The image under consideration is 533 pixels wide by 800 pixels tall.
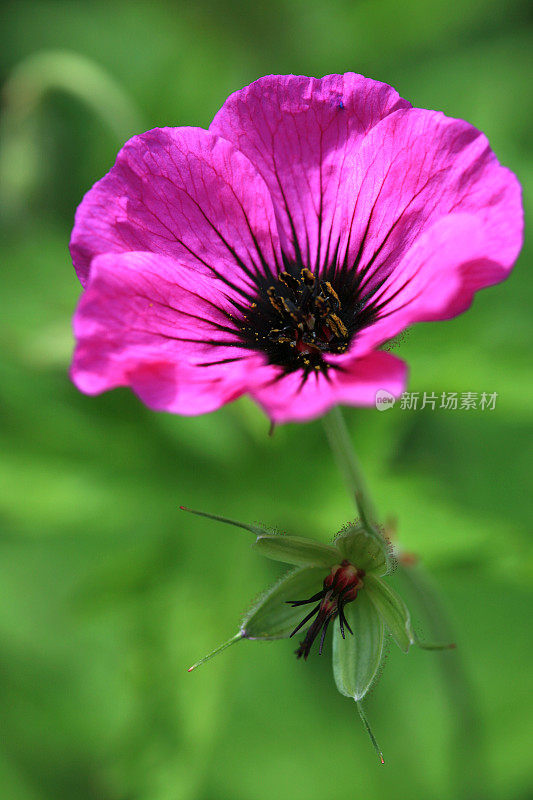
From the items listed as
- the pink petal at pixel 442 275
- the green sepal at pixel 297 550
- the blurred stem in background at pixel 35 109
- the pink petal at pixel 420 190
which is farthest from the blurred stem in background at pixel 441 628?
the blurred stem in background at pixel 35 109

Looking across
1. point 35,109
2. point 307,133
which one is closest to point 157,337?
point 307,133

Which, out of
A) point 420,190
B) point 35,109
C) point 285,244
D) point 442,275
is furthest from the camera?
point 35,109

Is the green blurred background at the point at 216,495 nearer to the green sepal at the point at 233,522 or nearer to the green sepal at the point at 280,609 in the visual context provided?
the green sepal at the point at 280,609

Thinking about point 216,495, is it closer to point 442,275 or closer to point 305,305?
point 305,305

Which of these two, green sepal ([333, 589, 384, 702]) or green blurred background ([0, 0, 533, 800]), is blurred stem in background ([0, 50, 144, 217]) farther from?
green sepal ([333, 589, 384, 702])

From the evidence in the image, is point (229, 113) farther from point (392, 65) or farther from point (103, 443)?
point (392, 65)

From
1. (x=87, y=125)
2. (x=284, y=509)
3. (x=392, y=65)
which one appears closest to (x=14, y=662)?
(x=284, y=509)

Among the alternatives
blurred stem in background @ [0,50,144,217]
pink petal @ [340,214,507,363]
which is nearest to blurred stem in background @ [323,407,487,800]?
pink petal @ [340,214,507,363]
